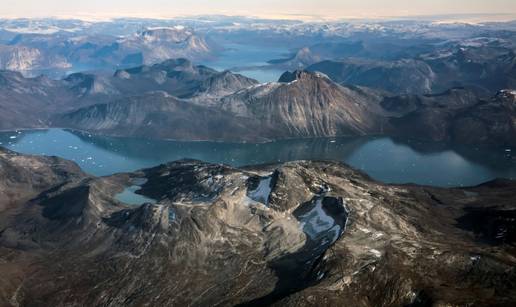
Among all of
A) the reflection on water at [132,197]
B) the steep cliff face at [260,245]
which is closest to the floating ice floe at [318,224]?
the steep cliff face at [260,245]

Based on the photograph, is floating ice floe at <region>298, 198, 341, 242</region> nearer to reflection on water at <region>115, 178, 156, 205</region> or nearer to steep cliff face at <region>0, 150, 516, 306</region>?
steep cliff face at <region>0, 150, 516, 306</region>

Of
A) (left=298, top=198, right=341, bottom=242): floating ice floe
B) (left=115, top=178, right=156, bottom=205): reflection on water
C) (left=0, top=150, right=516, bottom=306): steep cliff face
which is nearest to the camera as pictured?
Result: (left=0, top=150, right=516, bottom=306): steep cliff face

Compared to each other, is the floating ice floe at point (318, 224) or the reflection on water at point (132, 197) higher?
the floating ice floe at point (318, 224)

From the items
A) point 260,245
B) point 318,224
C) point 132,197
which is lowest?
point 132,197

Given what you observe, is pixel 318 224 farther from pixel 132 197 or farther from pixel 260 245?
pixel 132 197

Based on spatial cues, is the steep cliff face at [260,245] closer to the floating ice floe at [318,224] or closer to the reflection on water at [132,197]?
the floating ice floe at [318,224]

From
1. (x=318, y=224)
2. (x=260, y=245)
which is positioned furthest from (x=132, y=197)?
(x=318, y=224)

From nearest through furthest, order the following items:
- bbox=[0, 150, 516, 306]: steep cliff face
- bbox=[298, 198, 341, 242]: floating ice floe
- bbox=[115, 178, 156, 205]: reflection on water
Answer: bbox=[0, 150, 516, 306]: steep cliff face < bbox=[298, 198, 341, 242]: floating ice floe < bbox=[115, 178, 156, 205]: reflection on water

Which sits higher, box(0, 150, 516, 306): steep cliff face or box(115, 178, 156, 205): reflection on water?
box(0, 150, 516, 306): steep cliff face

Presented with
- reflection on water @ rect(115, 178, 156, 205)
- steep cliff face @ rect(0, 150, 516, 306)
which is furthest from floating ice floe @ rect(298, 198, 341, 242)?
reflection on water @ rect(115, 178, 156, 205)
